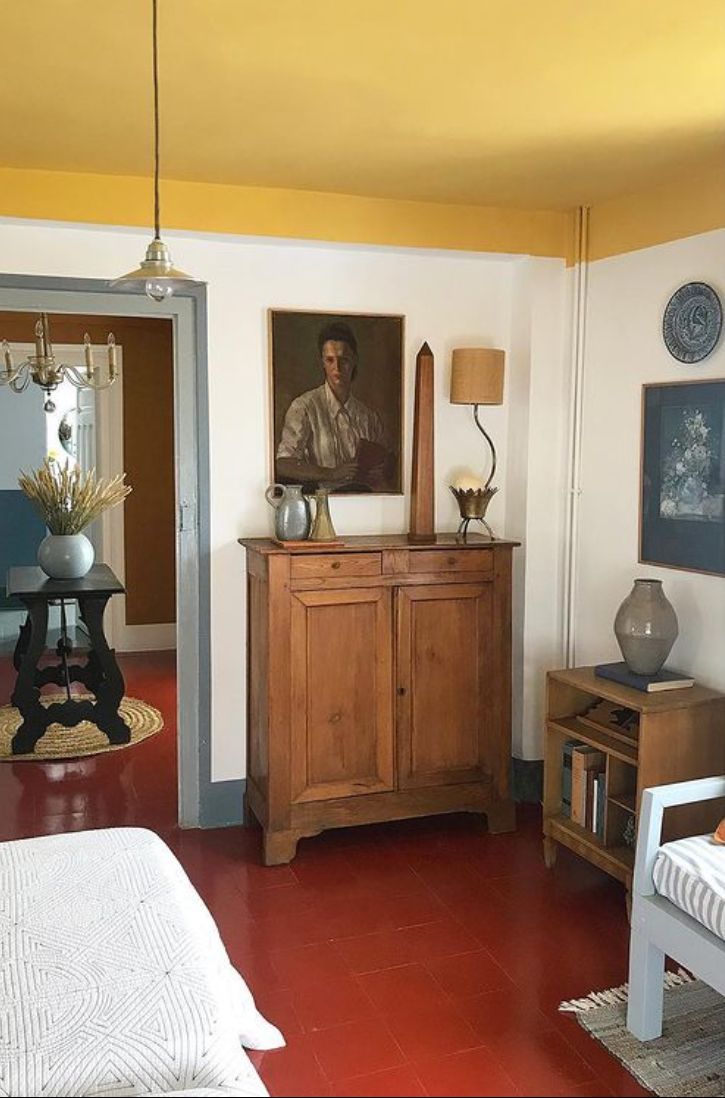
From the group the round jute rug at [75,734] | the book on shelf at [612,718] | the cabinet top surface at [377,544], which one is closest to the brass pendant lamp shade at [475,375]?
the cabinet top surface at [377,544]

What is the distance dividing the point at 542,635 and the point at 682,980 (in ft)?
4.73

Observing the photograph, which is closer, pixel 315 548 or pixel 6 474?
pixel 315 548

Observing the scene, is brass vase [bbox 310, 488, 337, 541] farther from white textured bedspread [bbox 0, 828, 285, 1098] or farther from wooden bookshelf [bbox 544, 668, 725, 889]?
white textured bedspread [bbox 0, 828, 285, 1098]

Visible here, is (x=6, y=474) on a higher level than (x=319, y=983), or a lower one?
higher

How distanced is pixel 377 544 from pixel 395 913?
117 centimetres

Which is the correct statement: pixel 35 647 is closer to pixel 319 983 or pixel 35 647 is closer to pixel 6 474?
pixel 6 474

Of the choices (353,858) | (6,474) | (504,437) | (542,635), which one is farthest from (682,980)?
(6,474)

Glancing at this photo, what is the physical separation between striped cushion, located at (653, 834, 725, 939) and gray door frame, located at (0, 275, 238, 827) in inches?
67.1

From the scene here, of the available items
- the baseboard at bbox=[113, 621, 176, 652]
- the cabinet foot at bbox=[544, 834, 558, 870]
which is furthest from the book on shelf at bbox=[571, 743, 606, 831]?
the baseboard at bbox=[113, 621, 176, 652]

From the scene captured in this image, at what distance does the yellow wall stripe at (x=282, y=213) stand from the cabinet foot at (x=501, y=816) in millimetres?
1967

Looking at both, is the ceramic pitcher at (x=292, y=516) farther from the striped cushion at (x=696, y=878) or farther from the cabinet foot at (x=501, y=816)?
the striped cushion at (x=696, y=878)

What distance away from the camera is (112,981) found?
1406mm

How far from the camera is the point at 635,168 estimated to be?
2863 millimetres

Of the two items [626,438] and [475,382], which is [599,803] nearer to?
[626,438]
